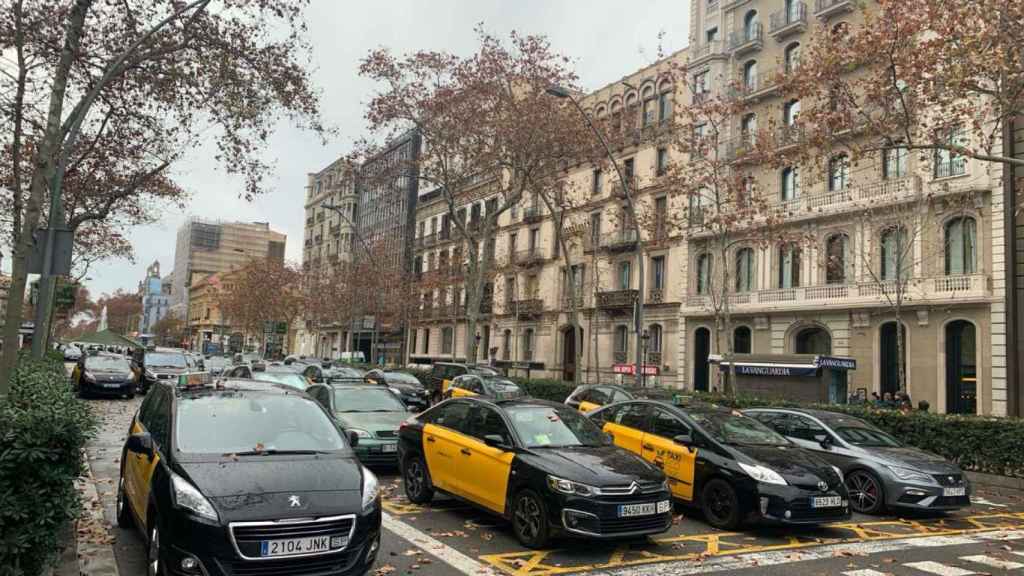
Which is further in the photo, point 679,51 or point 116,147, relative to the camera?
point 679,51

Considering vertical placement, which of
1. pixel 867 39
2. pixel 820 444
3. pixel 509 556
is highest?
pixel 867 39

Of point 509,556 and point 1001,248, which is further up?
point 1001,248

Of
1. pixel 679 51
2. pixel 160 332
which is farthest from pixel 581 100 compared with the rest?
pixel 160 332

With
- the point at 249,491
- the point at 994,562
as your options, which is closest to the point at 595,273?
the point at 994,562

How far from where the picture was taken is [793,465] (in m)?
8.99

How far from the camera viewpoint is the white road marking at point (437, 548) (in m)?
6.80

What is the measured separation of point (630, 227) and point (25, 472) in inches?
1397

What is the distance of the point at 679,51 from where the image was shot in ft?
124

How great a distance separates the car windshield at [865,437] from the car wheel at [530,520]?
20.2ft

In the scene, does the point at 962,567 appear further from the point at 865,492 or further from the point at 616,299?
the point at 616,299

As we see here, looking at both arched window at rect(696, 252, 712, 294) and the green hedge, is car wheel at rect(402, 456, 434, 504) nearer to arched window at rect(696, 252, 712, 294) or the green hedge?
the green hedge

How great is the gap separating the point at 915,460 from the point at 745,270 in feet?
72.9

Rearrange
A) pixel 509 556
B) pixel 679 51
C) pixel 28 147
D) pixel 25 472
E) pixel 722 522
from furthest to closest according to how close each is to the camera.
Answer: pixel 679 51, pixel 28 147, pixel 722 522, pixel 509 556, pixel 25 472

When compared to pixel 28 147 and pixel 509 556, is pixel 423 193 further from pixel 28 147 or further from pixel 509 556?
pixel 509 556
